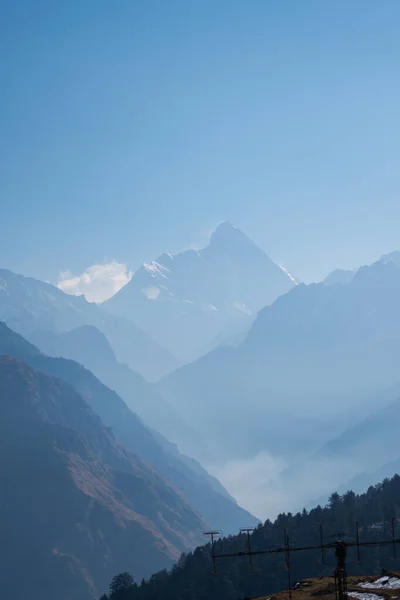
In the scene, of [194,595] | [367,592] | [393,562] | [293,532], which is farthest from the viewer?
[293,532]

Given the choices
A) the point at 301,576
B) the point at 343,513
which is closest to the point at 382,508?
the point at 343,513

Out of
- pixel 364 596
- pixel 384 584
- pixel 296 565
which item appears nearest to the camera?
pixel 364 596

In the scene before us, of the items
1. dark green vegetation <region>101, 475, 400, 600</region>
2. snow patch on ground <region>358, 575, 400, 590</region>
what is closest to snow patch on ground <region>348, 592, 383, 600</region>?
snow patch on ground <region>358, 575, 400, 590</region>

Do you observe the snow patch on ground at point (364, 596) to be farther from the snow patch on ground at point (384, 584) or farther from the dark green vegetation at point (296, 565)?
the dark green vegetation at point (296, 565)

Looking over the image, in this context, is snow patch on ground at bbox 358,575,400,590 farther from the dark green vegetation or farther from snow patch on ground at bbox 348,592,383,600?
the dark green vegetation

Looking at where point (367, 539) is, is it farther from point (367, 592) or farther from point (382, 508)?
point (367, 592)

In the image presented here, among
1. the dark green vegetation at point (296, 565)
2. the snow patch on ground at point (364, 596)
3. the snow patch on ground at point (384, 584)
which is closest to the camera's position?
the snow patch on ground at point (364, 596)

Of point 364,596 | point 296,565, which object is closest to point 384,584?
→ point 364,596

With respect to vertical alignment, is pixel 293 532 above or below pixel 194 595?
above

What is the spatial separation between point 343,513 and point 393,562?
3814cm

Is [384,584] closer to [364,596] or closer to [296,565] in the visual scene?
[364,596]

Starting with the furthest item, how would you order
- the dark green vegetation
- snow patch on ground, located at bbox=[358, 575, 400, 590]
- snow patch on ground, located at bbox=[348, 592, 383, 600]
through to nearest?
the dark green vegetation, snow patch on ground, located at bbox=[358, 575, 400, 590], snow patch on ground, located at bbox=[348, 592, 383, 600]

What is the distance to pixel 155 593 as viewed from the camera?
197m

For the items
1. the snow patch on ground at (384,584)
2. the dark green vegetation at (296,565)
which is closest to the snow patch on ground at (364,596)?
the snow patch on ground at (384,584)
